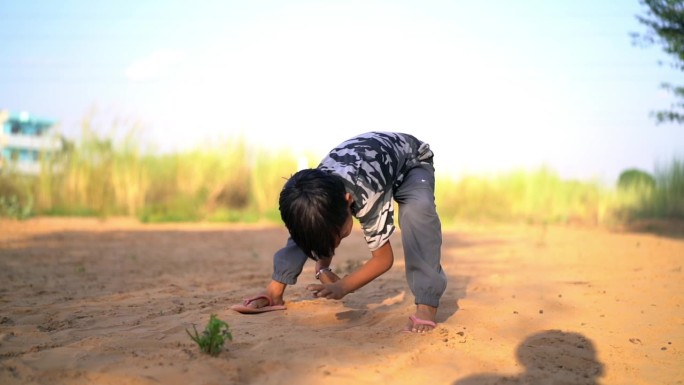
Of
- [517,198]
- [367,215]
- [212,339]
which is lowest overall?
[212,339]

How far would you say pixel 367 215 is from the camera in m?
3.15

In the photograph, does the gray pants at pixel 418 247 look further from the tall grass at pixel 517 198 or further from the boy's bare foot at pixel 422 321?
the tall grass at pixel 517 198

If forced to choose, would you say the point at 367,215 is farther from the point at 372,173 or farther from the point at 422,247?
the point at 422,247

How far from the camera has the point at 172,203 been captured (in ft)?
44.0

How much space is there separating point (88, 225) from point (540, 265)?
778 cm

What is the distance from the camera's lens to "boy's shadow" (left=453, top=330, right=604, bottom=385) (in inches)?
97.8

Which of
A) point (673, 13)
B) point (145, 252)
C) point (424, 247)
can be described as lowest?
point (145, 252)

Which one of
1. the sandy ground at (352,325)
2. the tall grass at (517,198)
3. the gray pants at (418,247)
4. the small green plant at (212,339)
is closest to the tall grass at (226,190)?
the tall grass at (517,198)

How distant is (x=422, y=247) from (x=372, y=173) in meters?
0.48

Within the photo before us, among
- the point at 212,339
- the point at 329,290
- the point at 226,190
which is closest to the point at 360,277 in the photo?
the point at 329,290

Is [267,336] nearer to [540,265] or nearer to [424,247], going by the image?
[424,247]

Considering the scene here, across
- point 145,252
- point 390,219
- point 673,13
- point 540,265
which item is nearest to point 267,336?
point 390,219

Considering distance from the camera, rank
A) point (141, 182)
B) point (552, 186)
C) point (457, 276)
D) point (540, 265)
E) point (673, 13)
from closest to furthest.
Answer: point (457, 276) < point (540, 265) < point (673, 13) < point (141, 182) < point (552, 186)

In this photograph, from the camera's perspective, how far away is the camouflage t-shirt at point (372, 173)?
10.1ft
